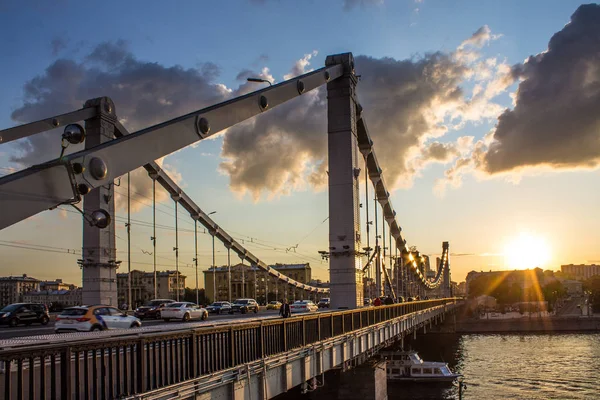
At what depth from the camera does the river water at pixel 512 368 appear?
47.9 meters

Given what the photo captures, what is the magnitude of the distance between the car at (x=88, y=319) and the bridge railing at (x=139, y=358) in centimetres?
937

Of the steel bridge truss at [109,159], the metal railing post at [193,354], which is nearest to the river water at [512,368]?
the steel bridge truss at [109,159]

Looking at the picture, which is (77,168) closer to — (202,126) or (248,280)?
(202,126)

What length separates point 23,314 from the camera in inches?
1359

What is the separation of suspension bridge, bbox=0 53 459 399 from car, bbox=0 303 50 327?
8.13ft

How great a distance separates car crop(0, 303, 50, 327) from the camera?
3388 centimetres

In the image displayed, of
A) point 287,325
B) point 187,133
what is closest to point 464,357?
point 287,325

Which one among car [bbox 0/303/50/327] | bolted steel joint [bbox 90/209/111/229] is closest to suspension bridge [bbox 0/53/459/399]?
bolted steel joint [bbox 90/209/111/229]

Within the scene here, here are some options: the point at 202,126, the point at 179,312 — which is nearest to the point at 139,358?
the point at 202,126

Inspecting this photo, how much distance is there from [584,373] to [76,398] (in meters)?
58.7

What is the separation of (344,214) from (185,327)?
14.3 m

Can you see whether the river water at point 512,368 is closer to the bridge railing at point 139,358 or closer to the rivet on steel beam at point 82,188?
the bridge railing at point 139,358

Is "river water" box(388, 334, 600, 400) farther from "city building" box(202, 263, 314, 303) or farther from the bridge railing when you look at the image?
"city building" box(202, 263, 314, 303)

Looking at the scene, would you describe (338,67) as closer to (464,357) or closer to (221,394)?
(221,394)
